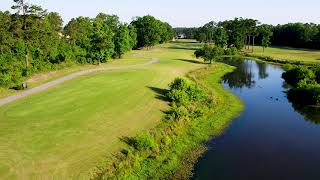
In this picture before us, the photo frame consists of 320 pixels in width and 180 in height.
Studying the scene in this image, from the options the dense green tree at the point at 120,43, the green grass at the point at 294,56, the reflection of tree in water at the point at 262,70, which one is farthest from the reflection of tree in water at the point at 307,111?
the dense green tree at the point at 120,43

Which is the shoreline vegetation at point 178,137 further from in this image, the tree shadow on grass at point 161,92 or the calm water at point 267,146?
the calm water at point 267,146

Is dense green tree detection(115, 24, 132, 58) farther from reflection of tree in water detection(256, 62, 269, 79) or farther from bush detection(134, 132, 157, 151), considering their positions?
bush detection(134, 132, 157, 151)

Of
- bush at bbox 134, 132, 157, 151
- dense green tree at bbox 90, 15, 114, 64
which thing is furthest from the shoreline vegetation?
dense green tree at bbox 90, 15, 114, 64

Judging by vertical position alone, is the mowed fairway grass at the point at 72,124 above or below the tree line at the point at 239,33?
below

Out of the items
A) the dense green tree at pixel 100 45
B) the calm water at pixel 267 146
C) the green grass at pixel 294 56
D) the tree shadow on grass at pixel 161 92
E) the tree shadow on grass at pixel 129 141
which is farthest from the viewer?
the green grass at pixel 294 56

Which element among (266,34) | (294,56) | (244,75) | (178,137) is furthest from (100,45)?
(266,34)
